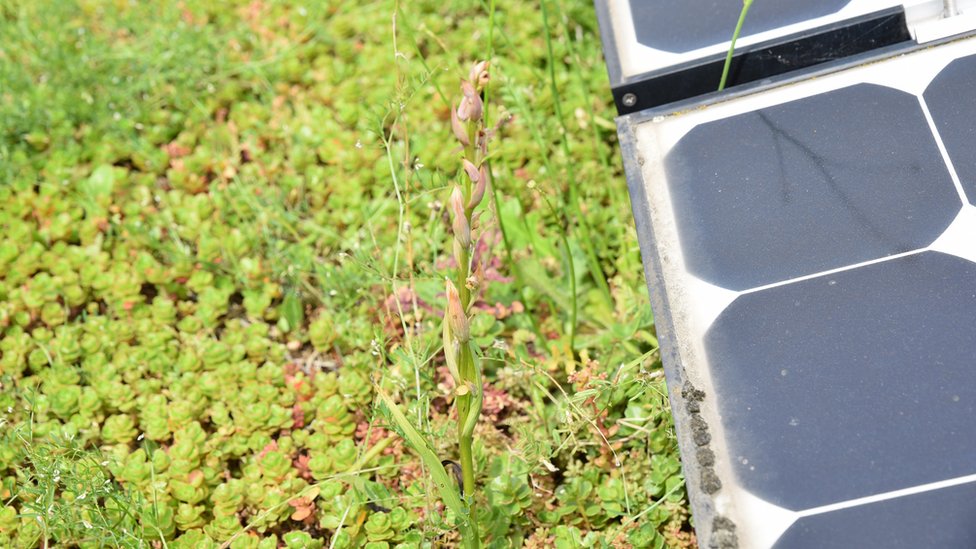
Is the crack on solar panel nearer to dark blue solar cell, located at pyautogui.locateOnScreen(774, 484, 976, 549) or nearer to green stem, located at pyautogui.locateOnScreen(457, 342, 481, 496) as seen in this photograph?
dark blue solar cell, located at pyautogui.locateOnScreen(774, 484, 976, 549)

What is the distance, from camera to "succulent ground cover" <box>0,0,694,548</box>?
2.05m

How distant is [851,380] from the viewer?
1.60 meters

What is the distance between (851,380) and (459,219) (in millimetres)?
727

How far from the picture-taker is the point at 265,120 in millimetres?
3141

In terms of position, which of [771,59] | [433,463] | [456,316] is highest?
[771,59]

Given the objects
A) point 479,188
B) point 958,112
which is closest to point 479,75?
point 479,188

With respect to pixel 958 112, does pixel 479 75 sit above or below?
above

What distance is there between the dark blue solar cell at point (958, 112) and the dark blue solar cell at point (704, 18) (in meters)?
0.31

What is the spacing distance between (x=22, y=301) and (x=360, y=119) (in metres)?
1.16

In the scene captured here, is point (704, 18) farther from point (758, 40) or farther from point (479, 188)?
point (479, 188)

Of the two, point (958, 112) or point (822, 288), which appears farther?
point (958, 112)

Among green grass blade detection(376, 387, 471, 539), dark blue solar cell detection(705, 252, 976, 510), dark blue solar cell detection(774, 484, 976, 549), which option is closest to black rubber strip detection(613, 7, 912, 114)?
dark blue solar cell detection(705, 252, 976, 510)

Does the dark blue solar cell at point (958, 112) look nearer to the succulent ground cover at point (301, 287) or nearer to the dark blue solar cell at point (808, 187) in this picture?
the dark blue solar cell at point (808, 187)

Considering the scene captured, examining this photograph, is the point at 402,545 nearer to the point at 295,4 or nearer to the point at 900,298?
the point at 900,298
